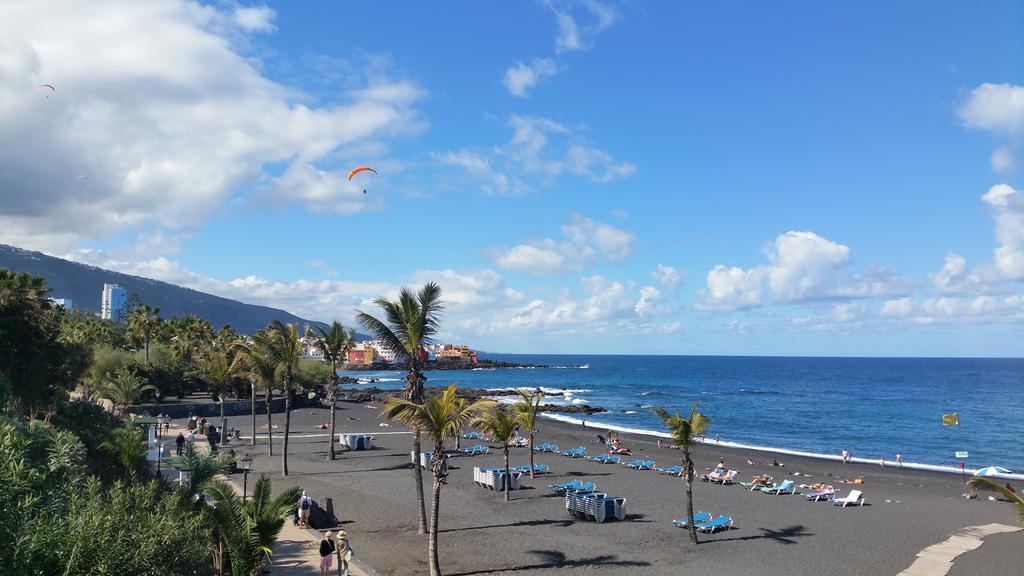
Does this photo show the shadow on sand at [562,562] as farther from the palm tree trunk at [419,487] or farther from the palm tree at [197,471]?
the palm tree at [197,471]

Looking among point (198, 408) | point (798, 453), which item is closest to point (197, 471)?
point (198, 408)

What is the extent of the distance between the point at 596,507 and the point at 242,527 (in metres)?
12.5

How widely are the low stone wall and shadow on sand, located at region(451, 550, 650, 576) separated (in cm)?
3584

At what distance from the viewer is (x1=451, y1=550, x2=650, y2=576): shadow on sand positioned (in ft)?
51.1

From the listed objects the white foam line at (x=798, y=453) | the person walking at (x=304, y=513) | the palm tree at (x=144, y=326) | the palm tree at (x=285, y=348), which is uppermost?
the palm tree at (x=144, y=326)

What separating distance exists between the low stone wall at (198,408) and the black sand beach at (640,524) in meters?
14.2

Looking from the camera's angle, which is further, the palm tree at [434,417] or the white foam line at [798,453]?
the white foam line at [798,453]

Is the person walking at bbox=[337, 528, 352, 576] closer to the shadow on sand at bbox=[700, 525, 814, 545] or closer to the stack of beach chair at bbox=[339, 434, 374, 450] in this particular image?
the shadow on sand at bbox=[700, 525, 814, 545]

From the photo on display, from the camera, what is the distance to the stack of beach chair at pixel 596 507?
20656mm

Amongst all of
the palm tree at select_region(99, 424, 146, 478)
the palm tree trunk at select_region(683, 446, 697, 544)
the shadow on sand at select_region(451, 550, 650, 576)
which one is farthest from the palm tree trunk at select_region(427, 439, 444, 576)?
the palm tree at select_region(99, 424, 146, 478)

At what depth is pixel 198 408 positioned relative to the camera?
48094 mm

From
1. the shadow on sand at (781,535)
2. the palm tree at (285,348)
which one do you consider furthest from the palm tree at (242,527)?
the palm tree at (285,348)

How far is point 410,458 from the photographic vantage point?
1300 inches

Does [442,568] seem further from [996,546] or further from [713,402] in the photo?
[713,402]
